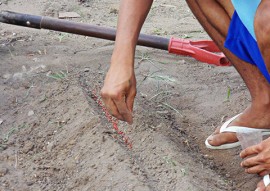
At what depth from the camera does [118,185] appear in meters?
2.51

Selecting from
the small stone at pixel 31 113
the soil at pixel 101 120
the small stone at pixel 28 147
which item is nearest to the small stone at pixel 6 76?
the soil at pixel 101 120

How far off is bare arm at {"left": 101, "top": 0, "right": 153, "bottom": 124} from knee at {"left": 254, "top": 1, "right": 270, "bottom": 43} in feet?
1.44

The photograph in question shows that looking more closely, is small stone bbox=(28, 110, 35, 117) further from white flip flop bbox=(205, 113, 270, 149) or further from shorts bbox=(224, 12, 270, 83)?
shorts bbox=(224, 12, 270, 83)

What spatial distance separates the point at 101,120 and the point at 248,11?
2.98 feet

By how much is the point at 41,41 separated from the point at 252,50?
1.79m

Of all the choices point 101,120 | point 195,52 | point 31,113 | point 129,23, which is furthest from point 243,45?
point 31,113

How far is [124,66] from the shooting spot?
2361mm

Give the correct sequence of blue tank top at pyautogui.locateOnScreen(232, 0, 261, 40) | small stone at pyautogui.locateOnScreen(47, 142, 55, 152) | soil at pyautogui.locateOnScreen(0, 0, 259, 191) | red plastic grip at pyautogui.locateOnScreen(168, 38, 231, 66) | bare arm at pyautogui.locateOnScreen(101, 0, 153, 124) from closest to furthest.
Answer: bare arm at pyautogui.locateOnScreen(101, 0, 153, 124) < blue tank top at pyautogui.locateOnScreen(232, 0, 261, 40) < soil at pyautogui.locateOnScreen(0, 0, 259, 191) < small stone at pyautogui.locateOnScreen(47, 142, 55, 152) < red plastic grip at pyautogui.locateOnScreen(168, 38, 231, 66)

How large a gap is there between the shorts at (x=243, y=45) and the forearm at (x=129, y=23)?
1.30 ft

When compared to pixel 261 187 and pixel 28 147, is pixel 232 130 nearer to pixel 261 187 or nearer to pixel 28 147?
pixel 261 187

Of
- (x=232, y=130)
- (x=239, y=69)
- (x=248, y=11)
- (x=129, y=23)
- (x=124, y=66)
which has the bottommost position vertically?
(x=232, y=130)

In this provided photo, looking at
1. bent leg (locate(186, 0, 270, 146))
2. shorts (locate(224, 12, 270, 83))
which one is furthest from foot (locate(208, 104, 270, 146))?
shorts (locate(224, 12, 270, 83))

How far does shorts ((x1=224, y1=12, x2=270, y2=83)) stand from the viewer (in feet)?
8.25

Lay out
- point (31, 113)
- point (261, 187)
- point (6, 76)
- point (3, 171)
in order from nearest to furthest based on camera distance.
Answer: point (261, 187) → point (3, 171) → point (31, 113) → point (6, 76)
